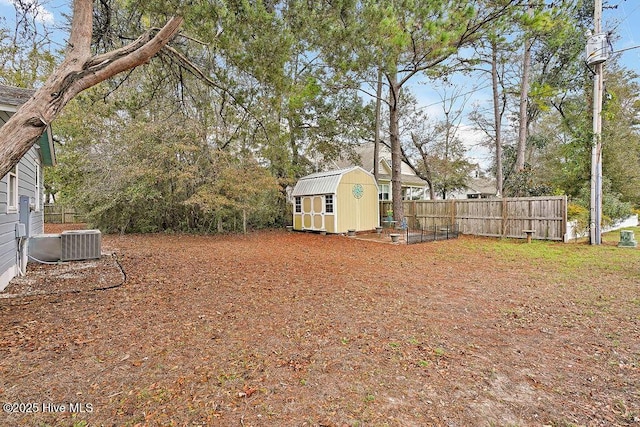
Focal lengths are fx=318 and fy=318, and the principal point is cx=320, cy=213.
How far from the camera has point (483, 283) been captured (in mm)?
5566

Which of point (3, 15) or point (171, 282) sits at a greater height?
point (3, 15)

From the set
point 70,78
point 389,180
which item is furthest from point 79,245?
point 389,180

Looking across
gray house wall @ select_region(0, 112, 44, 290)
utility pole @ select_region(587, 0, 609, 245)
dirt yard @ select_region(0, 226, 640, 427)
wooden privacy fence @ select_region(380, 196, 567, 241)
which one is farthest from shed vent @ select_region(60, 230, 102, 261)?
utility pole @ select_region(587, 0, 609, 245)

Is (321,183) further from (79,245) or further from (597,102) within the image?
(597,102)

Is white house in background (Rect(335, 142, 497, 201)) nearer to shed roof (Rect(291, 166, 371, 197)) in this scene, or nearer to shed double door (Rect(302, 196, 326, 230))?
shed roof (Rect(291, 166, 371, 197))

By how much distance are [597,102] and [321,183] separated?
9734 millimetres

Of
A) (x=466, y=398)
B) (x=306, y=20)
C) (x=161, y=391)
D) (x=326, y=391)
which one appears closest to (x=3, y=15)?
(x=306, y=20)

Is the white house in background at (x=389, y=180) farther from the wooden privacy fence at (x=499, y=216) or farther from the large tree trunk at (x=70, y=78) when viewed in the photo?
the large tree trunk at (x=70, y=78)

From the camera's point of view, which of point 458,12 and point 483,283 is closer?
point 483,283

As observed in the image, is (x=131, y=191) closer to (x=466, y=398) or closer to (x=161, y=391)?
(x=161, y=391)

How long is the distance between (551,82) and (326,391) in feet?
62.9

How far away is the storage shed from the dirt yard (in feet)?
24.1

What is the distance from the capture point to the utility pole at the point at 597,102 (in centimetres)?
938

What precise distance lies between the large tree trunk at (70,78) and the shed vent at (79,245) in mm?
5462
